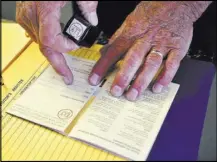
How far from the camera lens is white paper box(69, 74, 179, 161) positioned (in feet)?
1.79

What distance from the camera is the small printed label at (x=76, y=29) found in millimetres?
474

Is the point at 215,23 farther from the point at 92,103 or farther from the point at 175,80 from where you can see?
the point at 92,103

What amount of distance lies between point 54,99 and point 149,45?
0.22 m

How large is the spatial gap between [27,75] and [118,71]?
20 cm

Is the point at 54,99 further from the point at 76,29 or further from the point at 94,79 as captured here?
the point at 76,29

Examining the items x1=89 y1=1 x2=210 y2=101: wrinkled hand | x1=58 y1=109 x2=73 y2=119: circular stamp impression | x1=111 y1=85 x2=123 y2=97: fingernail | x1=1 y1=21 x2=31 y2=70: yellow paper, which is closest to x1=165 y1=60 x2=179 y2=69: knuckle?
x1=89 y1=1 x2=210 y2=101: wrinkled hand

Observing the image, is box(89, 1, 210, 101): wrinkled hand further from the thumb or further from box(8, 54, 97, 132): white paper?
the thumb

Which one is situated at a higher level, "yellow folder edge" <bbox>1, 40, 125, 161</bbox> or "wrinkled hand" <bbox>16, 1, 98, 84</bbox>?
"wrinkled hand" <bbox>16, 1, 98, 84</bbox>

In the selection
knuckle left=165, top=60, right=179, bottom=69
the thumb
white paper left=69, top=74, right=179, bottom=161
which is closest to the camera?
the thumb

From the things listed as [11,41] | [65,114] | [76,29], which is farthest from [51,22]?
[11,41]

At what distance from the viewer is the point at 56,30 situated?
480mm

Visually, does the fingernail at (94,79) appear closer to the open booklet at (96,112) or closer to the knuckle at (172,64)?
the open booklet at (96,112)

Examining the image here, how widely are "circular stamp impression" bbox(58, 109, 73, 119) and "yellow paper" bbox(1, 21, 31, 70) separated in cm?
19

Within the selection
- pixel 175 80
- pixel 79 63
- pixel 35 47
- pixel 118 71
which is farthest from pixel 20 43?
pixel 175 80
